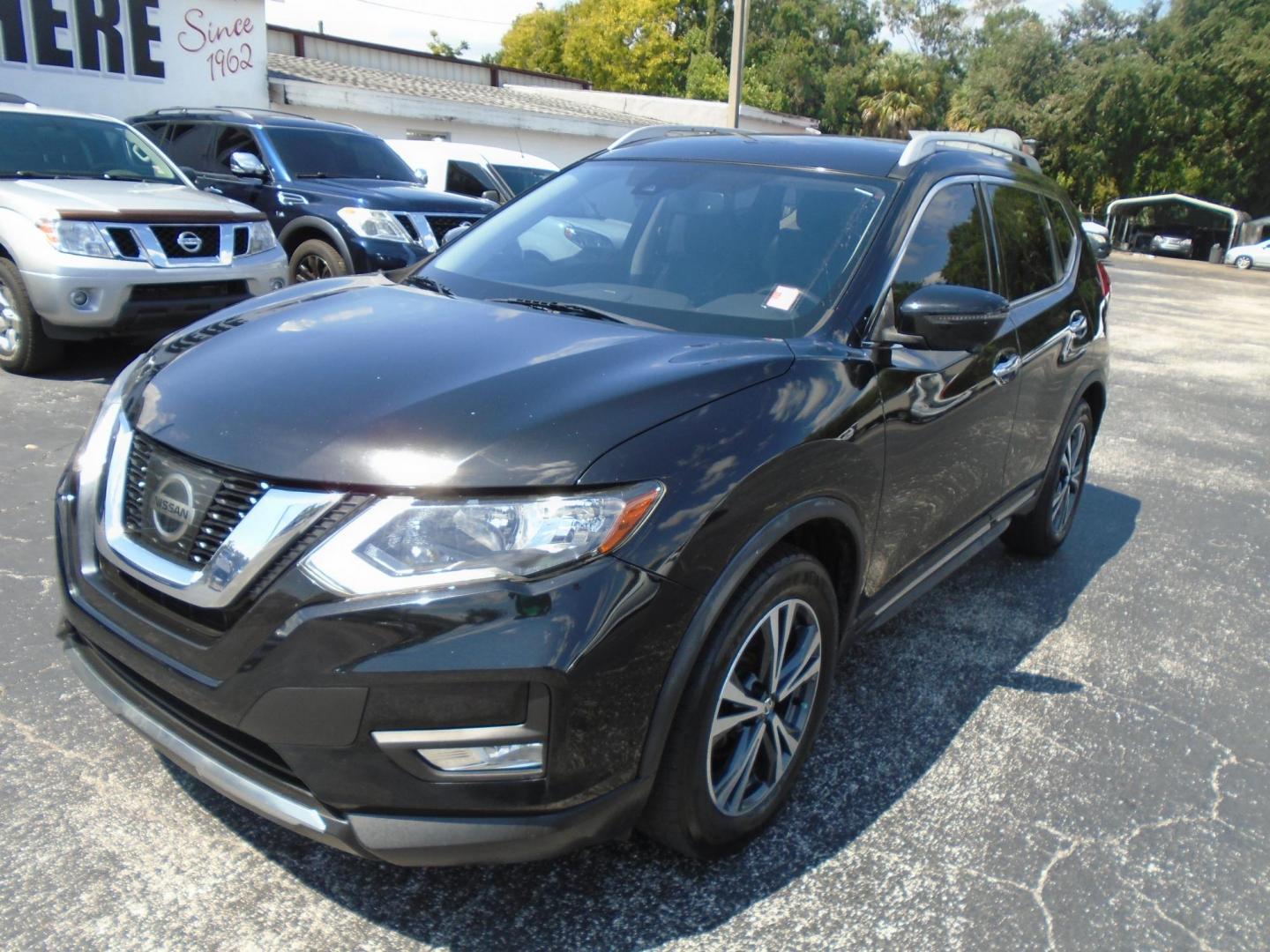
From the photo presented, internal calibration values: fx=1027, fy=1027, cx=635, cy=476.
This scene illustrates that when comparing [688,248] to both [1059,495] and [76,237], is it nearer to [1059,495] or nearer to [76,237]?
[1059,495]

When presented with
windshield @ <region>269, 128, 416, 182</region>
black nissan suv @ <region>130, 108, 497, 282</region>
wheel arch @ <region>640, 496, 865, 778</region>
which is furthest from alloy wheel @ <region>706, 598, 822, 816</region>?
windshield @ <region>269, 128, 416, 182</region>

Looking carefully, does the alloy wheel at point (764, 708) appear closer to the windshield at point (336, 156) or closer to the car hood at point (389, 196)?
the car hood at point (389, 196)

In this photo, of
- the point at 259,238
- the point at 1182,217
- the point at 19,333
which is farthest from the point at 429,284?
the point at 1182,217

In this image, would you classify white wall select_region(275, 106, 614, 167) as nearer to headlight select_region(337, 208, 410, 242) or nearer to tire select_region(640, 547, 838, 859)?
A: headlight select_region(337, 208, 410, 242)

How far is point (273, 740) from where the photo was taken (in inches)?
79.7

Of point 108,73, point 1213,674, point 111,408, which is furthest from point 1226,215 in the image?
point 111,408

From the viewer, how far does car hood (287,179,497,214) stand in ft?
27.0

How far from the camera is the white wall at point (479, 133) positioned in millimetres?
21328

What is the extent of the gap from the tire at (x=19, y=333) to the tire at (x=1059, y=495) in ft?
19.4

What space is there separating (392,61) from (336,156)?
90.0 feet

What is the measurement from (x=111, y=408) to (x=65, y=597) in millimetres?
499

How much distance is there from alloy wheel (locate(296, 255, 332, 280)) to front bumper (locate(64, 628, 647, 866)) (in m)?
6.50

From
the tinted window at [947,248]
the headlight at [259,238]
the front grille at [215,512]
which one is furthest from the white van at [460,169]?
the front grille at [215,512]

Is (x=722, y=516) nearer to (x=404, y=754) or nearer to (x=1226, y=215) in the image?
(x=404, y=754)
